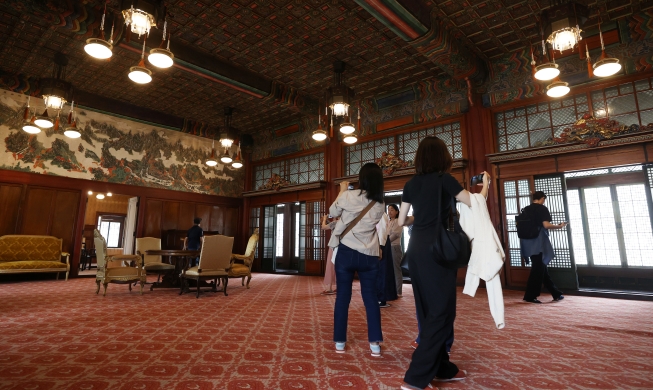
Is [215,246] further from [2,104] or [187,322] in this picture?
[2,104]

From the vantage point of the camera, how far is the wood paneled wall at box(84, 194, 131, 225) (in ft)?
44.4

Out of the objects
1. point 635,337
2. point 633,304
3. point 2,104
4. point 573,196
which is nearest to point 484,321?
point 635,337

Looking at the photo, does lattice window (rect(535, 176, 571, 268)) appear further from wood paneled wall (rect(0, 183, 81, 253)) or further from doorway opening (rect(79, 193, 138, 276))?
doorway opening (rect(79, 193, 138, 276))

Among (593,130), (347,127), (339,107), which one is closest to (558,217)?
(593,130)

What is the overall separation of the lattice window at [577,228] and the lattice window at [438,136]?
11.2 ft

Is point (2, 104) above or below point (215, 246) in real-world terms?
above

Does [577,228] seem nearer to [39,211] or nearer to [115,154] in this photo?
[115,154]

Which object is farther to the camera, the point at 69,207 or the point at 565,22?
the point at 69,207

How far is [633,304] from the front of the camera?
189 inches

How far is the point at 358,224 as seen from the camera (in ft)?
8.32

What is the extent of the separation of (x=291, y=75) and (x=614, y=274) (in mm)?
9138

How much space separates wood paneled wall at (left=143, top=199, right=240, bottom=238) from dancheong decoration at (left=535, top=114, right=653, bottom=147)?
9635 millimetres

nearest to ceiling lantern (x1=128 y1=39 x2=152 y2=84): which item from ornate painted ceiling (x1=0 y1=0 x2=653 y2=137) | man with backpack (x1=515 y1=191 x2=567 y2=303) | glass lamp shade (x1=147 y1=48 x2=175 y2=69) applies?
glass lamp shade (x1=147 y1=48 x2=175 y2=69)

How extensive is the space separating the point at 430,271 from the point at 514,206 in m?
5.82
